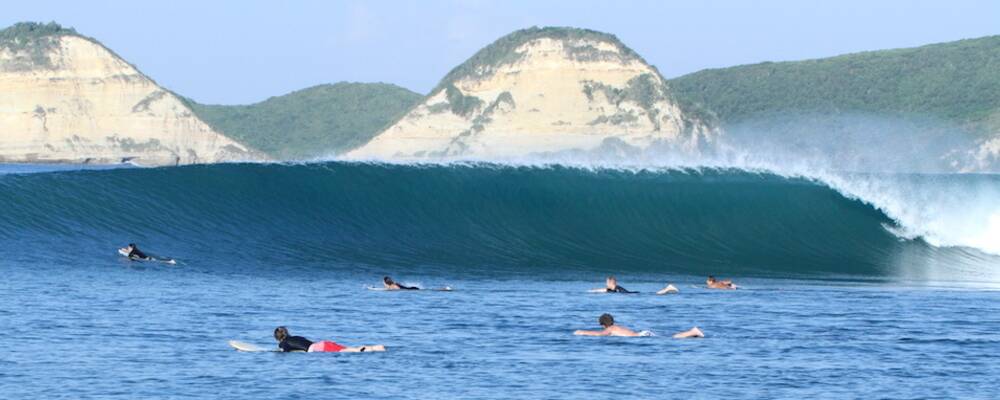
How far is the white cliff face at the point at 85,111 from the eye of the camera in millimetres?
102938

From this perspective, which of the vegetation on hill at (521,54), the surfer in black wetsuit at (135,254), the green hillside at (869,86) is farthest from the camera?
the green hillside at (869,86)

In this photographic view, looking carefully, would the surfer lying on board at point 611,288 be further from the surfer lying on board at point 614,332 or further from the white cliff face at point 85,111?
the white cliff face at point 85,111

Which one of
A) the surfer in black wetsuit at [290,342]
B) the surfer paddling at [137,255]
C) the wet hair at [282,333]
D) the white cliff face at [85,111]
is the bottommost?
the surfer in black wetsuit at [290,342]

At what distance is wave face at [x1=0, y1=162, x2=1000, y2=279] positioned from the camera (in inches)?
1251

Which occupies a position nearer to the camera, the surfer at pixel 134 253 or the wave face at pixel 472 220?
the surfer at pixel 134 253

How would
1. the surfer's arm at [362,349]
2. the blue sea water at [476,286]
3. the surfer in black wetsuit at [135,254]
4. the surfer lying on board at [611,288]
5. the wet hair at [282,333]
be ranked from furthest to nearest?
the surfer in black wetsuit at [135,254] → the surfer lying on board at [611,288] → the wet hair at [282,333] → the surfer's arm at [362,349] → the blue sea water at [476,286]

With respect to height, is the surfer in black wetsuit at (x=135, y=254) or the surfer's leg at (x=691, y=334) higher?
the surfer in black wetsuit at (x=135, y=254)

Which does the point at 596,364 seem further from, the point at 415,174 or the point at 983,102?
the point at 983,102

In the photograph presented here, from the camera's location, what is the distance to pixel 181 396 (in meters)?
14.7

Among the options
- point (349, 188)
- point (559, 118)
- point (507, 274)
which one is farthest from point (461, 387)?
point (559, 118)

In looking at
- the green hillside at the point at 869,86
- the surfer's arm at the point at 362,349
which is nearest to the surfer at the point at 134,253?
the surfer's arm at the point at 362,349

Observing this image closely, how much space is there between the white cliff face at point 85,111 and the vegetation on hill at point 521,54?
58.3ft

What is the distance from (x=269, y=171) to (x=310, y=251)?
758 cm

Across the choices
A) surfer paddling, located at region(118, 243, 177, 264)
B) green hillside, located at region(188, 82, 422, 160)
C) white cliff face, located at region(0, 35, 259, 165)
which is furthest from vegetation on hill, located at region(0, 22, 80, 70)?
surfer paddling, located at region(118, 243, 177, 264)
